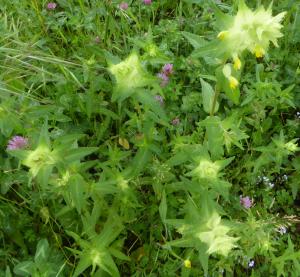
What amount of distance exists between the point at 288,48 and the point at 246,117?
538mm

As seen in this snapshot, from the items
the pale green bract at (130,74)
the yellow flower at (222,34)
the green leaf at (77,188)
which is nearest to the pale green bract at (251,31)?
the yellow flower at (222,34)

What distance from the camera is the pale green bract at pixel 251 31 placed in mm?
1192

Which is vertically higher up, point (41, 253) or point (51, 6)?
point (51, 6)

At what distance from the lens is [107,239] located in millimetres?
1563

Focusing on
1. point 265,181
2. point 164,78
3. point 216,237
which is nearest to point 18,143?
point 164,78

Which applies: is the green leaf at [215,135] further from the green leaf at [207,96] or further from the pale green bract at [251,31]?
the pale green bract at [251,31]

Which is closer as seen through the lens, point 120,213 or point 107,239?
point 107,239

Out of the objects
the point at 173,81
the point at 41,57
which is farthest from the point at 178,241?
the point at 41,57

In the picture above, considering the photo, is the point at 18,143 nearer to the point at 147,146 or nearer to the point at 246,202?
the point at 147,146

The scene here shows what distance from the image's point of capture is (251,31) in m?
1.21

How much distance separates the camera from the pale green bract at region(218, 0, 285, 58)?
119cm

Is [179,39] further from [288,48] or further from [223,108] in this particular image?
Result: [288,48]

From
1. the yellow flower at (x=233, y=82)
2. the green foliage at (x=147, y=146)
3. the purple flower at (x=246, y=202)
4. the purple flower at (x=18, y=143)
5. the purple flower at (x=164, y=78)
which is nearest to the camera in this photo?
the yellow flower at (x=233, y=82)

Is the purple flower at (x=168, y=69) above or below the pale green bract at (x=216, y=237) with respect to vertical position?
below
